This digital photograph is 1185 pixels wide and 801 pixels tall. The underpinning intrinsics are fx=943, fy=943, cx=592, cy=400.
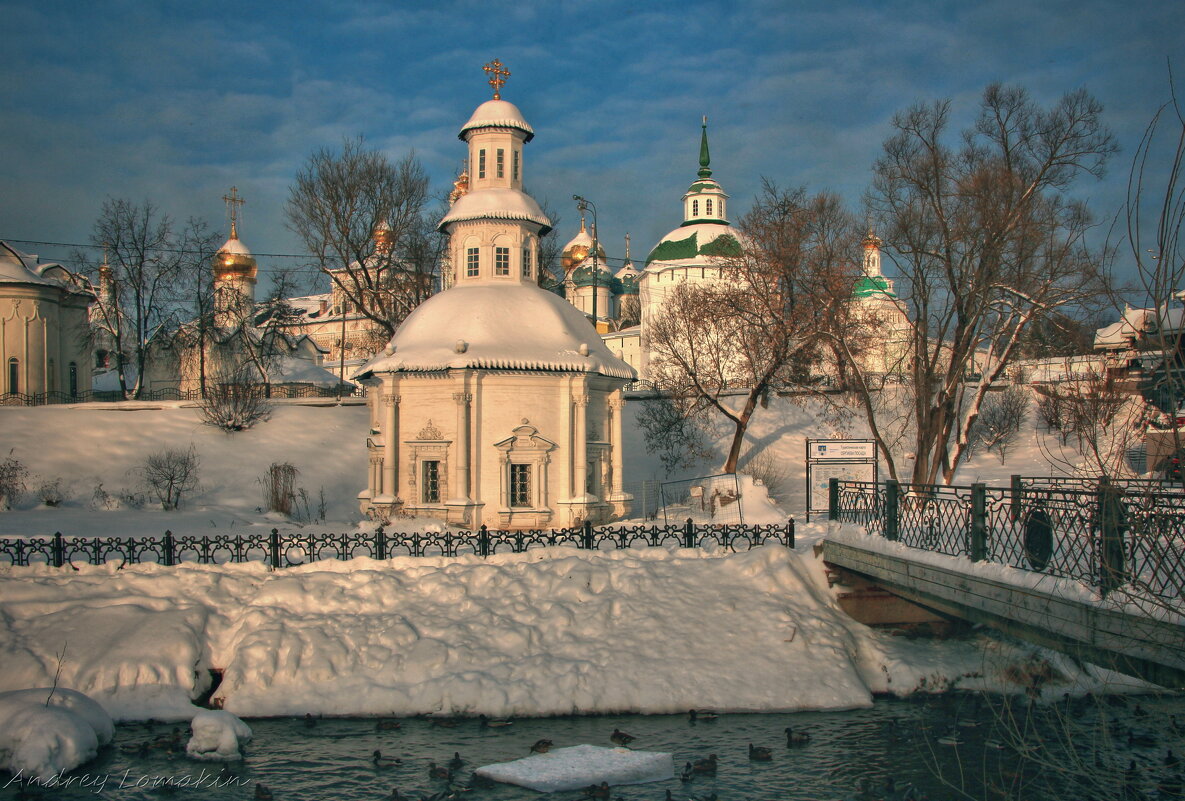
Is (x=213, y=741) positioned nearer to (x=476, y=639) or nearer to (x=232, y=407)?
(x=476, y=639)

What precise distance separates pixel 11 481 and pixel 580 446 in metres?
15.9

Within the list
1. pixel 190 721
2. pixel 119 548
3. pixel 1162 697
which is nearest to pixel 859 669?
pixel 1162 697

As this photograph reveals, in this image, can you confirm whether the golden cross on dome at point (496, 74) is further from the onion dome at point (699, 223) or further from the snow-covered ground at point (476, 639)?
the onion dome at point (699, 223)

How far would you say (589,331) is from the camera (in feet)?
86.8

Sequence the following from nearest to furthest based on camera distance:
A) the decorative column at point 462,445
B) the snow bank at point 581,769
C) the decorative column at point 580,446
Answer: the snow bank at point 581,769, the decorative column at point 462,445, the decorative column at point 580,446

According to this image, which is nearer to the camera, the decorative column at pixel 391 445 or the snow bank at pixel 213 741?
the snow bank at pixel 213 741

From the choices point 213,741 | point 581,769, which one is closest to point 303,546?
point 213,741

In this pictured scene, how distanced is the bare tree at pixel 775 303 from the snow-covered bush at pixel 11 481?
2138 centimetres

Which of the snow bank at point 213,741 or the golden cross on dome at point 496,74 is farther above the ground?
the golden cross on dome at point 496,74

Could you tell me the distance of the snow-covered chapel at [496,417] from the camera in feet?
77.5

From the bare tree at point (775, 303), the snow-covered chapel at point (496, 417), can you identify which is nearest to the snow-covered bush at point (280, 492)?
the snow-covered chapel at point (496, 417)

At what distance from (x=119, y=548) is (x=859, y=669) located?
521 inches

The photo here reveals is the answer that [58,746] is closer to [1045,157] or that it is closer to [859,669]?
[859,669]

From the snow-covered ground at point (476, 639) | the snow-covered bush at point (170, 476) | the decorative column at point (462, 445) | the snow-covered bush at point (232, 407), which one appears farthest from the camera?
the snow-covered bush at point (232, 407)
